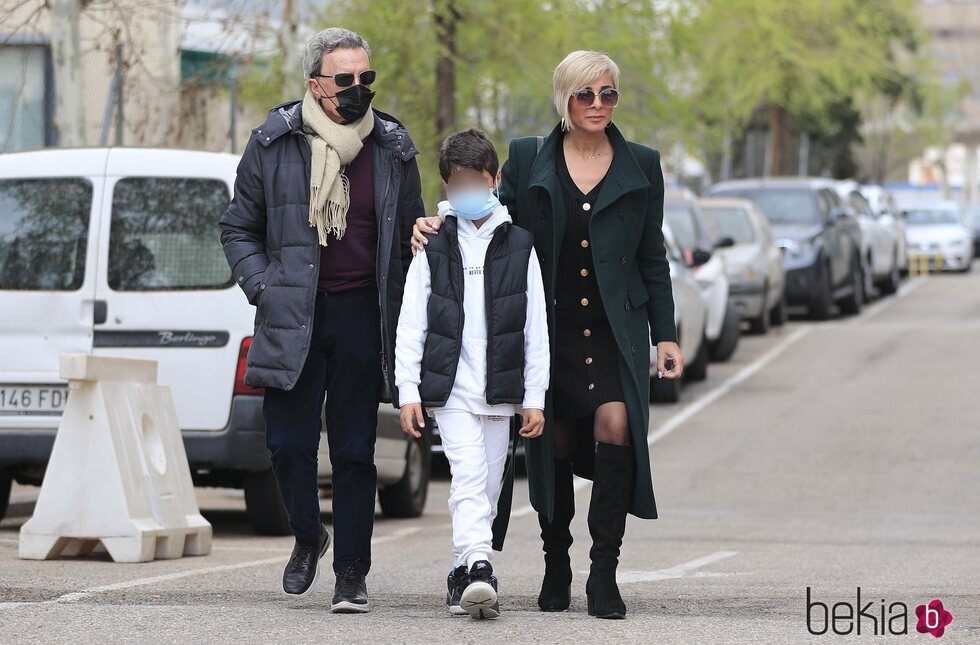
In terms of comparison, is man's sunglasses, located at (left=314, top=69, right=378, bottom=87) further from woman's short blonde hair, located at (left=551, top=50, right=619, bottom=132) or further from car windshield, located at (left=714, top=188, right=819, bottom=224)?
car windshield, located at (left=714, top=188, right=819, bottom=224)

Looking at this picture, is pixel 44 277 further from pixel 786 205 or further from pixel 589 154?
pixel 786 205

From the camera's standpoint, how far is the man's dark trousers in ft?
21.8

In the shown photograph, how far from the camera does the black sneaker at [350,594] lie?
21.4 ft

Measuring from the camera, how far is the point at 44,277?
9672 mm

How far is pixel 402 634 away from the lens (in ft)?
19.5

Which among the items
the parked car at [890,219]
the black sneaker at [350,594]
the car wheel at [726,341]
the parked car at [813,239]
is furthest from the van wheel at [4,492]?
the parked car at [890,219]

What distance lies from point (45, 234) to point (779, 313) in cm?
1777

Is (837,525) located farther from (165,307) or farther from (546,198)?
(546,198)

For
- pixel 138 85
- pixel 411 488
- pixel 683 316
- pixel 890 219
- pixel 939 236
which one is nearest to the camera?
pixel 411 488

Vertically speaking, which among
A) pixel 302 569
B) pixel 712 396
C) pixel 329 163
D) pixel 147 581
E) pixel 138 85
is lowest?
pixel 712 396

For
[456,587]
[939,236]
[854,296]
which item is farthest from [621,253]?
[939,236]

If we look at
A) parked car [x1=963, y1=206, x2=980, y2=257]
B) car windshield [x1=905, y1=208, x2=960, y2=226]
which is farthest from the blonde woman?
parked car [x1=963, y1=206, x2=980, y2=257]

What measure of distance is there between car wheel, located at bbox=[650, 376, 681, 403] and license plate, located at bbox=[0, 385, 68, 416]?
30.7 feet

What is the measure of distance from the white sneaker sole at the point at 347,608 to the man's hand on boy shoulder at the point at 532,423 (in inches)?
31.9
